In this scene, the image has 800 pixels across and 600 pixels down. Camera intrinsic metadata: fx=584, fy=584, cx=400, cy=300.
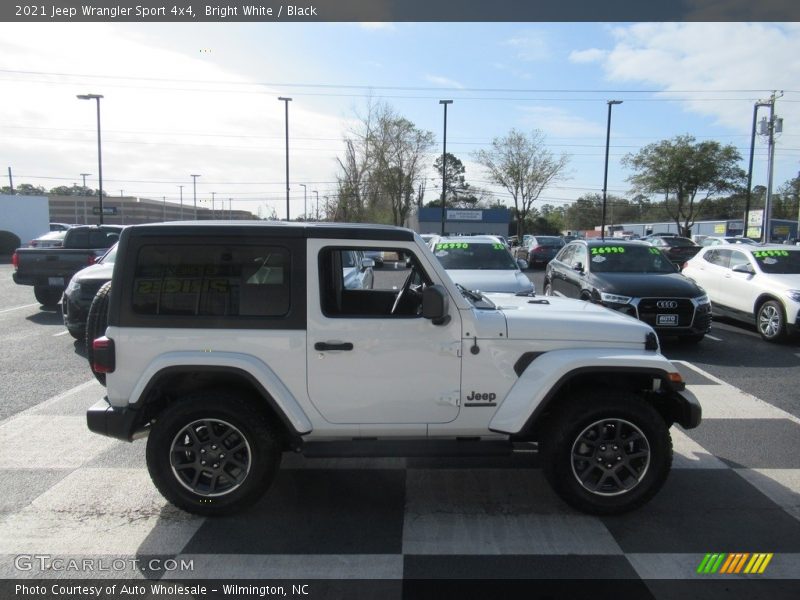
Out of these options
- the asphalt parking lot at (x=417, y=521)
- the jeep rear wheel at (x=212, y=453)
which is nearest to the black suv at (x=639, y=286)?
the asphalt parking lot at (x=417, y=521)

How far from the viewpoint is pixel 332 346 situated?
3.75 metres

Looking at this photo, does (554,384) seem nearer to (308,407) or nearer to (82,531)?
(308,407)

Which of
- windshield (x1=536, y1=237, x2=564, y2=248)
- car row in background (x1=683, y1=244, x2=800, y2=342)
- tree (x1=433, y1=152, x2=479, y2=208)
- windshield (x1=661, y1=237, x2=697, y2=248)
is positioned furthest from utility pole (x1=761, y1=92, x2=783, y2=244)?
tree (x1=433, y1=152, x2=479, y2=208)

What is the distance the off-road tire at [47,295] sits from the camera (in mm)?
12461

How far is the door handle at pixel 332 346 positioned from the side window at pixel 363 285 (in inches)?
7.5

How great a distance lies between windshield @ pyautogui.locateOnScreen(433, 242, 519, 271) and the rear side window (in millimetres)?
7238

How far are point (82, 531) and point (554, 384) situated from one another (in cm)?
313

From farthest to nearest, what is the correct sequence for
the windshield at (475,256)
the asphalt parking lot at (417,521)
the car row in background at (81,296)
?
the windshield at (475,256) < the car row in background at (81,296) < the asphalt parking lot at (417,521)

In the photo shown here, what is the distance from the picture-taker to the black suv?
348 inches

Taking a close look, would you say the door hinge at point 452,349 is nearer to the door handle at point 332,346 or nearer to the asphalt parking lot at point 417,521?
the door handle at point 332,346

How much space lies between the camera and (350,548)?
3490mm

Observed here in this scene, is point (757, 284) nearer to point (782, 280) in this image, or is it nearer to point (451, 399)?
point (782, 280)

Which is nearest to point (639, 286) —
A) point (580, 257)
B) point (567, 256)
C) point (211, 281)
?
point (580, 257)

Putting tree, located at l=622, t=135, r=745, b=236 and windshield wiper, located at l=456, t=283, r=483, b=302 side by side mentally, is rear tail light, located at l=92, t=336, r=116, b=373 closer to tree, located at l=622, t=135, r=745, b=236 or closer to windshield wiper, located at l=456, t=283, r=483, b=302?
windshield wiper, located at l=456, t=283, r=483, b=302
